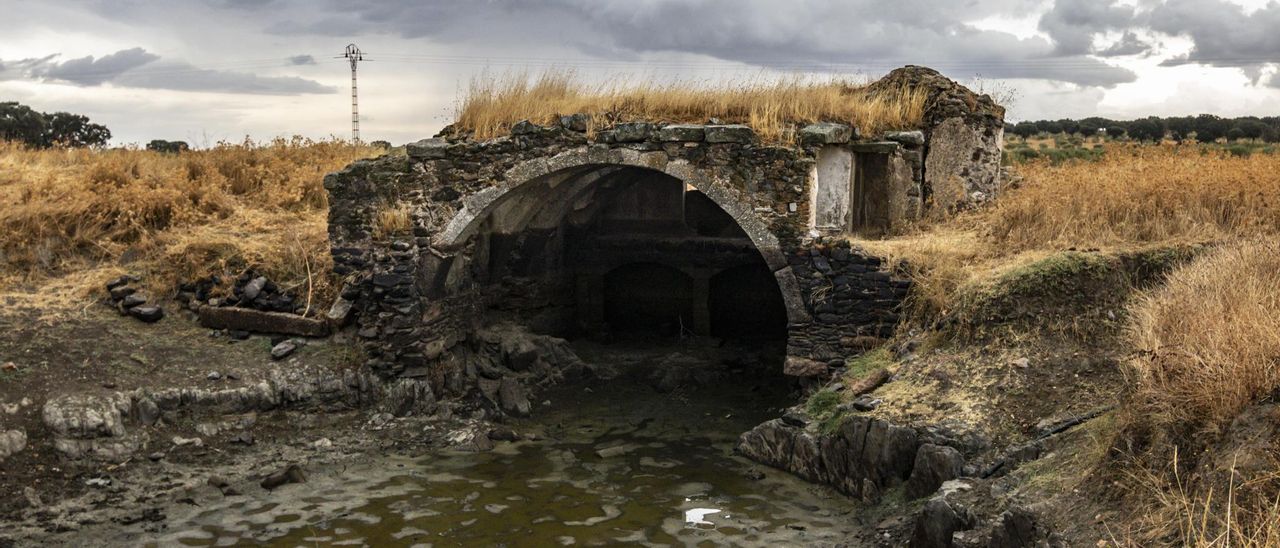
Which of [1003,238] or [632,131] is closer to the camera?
[1003,238]

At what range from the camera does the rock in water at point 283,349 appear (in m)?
12.6

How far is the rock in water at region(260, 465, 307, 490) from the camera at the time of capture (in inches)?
423

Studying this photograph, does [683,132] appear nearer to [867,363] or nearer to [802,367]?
[802,367]

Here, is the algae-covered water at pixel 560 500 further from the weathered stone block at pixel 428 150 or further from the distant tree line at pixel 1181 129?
the distant tree line at pixel 1181 129

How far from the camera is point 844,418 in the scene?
1052 cm

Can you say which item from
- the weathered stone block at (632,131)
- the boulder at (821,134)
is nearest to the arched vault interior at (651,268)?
the weathered stone block at (632,131)

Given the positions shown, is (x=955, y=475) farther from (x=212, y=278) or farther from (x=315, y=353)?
(x=212, y=278)

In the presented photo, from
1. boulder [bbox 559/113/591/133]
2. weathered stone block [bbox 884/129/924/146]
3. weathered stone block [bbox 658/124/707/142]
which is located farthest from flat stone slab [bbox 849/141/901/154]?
boulder [bbox 559/113/591/133]

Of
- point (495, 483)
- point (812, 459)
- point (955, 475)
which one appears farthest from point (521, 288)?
point (955, 475)

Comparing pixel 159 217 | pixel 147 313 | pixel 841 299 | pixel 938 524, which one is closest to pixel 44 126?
pixel 159 217

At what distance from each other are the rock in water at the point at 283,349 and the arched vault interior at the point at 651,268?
3.98 m

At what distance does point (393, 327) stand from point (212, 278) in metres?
2.37

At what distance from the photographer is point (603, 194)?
54.5ft

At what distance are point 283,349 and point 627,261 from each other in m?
5.99
